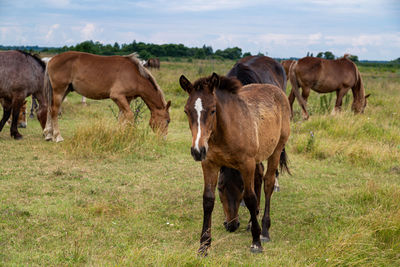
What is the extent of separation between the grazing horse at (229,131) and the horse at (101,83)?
445cm

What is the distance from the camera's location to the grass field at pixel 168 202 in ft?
12.0

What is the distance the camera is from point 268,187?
15.0 ft

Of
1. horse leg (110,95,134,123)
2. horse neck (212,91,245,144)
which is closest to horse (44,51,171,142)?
horse leg (110,95,134,123)

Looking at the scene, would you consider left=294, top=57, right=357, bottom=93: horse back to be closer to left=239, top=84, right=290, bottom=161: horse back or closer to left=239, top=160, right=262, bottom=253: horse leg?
left=239, top=84, right=290, bottom=161: horse back

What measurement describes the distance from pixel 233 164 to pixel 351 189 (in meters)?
2.90

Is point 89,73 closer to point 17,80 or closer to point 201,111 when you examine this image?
point 17,80

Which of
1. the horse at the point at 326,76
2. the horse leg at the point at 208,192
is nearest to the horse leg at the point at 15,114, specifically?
the horse leg at the point at 208,192

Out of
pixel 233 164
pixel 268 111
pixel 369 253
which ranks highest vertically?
pixel 268 111

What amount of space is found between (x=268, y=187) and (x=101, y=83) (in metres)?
5.31

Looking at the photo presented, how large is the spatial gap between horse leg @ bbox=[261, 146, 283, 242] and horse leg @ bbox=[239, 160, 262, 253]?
1.12ft

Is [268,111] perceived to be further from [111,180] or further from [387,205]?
[111,180]

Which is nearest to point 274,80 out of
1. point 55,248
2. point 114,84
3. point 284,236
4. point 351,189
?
point 351,189

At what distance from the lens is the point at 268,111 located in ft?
14.1

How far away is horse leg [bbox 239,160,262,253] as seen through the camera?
3.82 m
